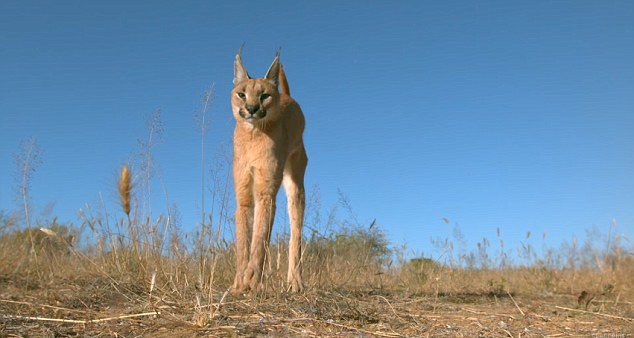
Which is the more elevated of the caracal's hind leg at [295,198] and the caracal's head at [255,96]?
the caracal's head at [255,96]

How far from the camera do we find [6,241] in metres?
7.37

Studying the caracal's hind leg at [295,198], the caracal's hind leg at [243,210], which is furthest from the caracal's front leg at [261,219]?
the caracal's hind leg at [295,198]

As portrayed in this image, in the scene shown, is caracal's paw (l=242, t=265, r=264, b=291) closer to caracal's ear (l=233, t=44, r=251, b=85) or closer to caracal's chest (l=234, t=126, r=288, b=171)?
caracal's chest (l=234, t=126, r=288, b=171)

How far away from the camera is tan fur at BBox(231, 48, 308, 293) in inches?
172

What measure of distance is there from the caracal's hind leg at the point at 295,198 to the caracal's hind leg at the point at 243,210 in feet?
2.01

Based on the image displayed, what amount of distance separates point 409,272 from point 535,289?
71.7 inches

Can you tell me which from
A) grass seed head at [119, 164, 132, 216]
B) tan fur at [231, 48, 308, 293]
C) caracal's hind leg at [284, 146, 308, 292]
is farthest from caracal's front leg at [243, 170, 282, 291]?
grass seed head at [119, 164, 132, 216]

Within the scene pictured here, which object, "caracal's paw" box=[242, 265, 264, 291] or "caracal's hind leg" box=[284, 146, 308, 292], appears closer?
"caracal's paw" box=[242, 265, 264, 291]

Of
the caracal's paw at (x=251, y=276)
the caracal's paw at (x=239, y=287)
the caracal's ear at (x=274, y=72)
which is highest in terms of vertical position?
the caracal's ear at (x=274, y=72)

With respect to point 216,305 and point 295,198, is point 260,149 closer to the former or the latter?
point 295,198

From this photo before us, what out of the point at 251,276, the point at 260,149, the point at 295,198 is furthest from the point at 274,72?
the point at 251,276

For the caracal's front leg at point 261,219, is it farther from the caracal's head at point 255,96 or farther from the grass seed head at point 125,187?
the grass seed head at point 125,187

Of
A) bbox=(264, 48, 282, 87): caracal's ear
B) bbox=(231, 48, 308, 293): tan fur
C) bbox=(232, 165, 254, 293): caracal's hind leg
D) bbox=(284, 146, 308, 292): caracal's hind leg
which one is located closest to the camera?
bbox=(231, 48, 308, 293): tan fur

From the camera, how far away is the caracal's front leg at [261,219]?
4.22m
